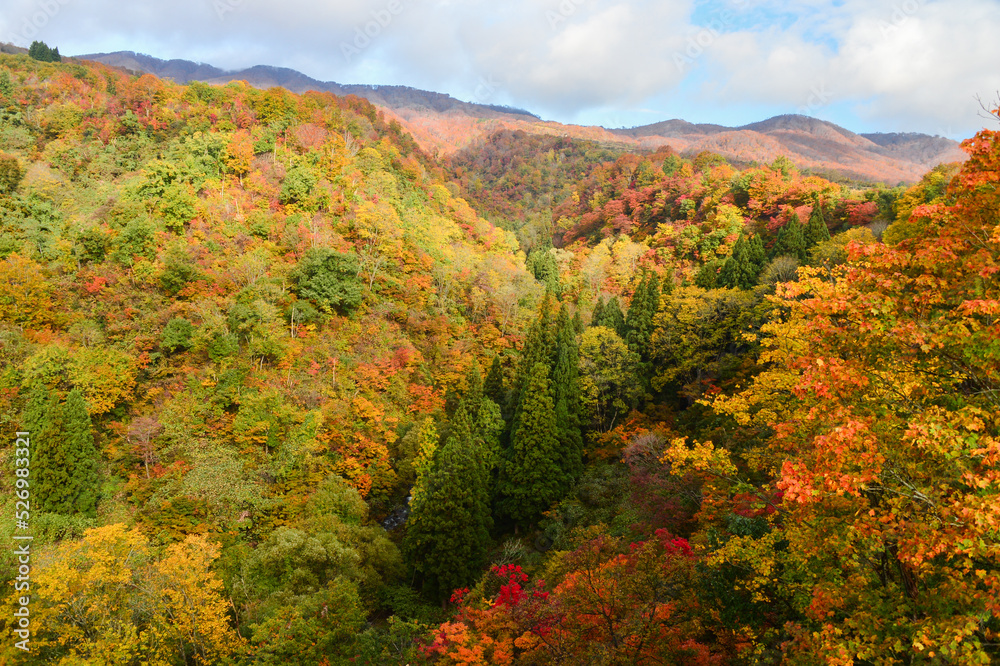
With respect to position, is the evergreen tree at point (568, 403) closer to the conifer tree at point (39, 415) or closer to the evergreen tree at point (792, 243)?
the evergreen tree at point (792, 243)

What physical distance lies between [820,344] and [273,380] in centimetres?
2401

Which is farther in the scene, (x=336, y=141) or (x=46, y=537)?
(x=336, y=141)

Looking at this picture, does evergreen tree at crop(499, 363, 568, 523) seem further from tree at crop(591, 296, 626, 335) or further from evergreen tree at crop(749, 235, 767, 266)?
evergreen tree at crop(749, 235, 767, 266)

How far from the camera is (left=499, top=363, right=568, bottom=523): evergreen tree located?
949 inches

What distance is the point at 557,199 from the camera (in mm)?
84875

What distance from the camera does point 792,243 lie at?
3069 cm

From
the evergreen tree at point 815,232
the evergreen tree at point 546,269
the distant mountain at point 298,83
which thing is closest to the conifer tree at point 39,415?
the evergreen tree at point 546,269

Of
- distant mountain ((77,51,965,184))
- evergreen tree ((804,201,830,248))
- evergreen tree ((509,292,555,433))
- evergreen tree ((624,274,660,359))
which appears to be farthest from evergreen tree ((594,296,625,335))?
distant mountain ((77,51,965,184))

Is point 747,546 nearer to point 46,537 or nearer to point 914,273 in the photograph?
point 914,273

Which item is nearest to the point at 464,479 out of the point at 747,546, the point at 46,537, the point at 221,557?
the point at 221,557

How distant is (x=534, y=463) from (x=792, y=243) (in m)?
21.0

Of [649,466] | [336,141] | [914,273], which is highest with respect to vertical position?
[336,141]

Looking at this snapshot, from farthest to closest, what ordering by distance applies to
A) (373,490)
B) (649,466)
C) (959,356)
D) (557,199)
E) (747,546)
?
1. (557,199)
2. (373,490)
3. (649,466)
4. (747,546)
5. (959,356)

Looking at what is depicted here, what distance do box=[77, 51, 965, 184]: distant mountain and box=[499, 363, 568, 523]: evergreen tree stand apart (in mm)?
82703
